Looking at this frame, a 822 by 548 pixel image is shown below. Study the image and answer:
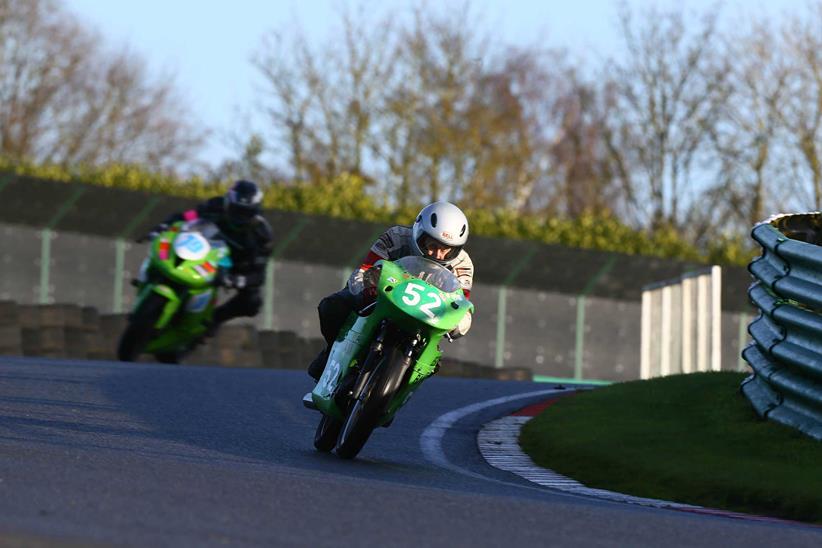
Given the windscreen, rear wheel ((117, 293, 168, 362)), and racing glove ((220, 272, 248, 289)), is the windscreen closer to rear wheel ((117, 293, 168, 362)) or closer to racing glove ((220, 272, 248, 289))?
rear wheel ((117, 293, 168, 362))

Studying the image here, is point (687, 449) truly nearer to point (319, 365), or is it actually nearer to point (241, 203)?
point (319, 365)

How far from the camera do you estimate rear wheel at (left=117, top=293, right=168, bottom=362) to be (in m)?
16.4

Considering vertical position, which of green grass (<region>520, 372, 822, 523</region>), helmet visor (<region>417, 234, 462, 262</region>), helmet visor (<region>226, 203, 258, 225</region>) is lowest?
green grass (<region>520, 372, 822, 523</region>)

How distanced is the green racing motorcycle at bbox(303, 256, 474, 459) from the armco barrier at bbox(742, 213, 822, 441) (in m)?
1.94

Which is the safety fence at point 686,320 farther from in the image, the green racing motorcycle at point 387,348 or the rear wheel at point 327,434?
the green racing motorcycle at point 387,348

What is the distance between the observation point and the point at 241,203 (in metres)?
17.0

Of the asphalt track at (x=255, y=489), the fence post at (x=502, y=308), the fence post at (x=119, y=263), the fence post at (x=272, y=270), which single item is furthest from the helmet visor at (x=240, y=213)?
the fence post at (x=502, y=308)

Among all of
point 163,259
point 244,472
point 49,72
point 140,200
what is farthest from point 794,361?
point 49,72

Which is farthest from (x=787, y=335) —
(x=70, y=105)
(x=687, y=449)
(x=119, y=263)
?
(x=70, y=105)

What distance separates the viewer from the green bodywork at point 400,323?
9055 mm

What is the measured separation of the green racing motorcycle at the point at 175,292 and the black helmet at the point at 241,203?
23 cm

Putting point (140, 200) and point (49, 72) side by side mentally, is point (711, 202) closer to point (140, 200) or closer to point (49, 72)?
point (49, 72)

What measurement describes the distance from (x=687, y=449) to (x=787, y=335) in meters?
0.96

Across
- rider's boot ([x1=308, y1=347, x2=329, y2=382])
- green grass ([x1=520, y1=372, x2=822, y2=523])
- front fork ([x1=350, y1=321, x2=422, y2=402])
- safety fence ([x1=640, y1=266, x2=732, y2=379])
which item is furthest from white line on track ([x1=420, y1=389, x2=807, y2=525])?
safety fence ([x1=640, y1=266, x2=732, y2=379])
